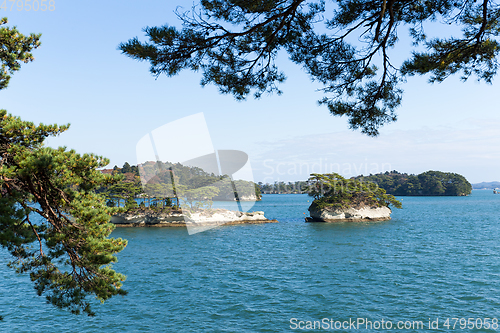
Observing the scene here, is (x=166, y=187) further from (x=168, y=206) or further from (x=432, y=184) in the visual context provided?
(x=432, y=184)

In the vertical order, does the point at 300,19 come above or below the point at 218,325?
above

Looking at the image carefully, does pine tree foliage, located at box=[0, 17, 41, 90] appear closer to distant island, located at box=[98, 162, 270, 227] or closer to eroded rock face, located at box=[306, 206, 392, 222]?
distant island, located at box=[98, 162, 270, 227]

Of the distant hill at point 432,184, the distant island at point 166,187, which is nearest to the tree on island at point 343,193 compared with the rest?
the distant island at point 166,187

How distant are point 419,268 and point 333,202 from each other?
85.1 feet

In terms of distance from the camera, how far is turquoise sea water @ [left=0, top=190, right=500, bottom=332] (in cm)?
1270

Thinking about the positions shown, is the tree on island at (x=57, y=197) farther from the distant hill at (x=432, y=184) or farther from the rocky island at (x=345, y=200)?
the distant hill at (x=432, y=184)

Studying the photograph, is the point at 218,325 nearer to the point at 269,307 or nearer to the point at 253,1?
the point at 269,307

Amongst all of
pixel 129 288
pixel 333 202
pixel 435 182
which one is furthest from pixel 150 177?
pixel 435 182

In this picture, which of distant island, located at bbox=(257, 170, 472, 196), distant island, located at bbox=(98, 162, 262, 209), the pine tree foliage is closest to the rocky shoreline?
distant island, located at bbox=(98, 162, 262, 209)

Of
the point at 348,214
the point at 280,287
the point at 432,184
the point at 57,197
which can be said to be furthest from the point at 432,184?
the point at 57,197

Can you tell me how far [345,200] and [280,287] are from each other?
31052 mm

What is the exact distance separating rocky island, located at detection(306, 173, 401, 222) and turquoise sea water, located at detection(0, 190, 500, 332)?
605 inches

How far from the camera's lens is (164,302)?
1475cm

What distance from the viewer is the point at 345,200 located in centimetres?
4519
